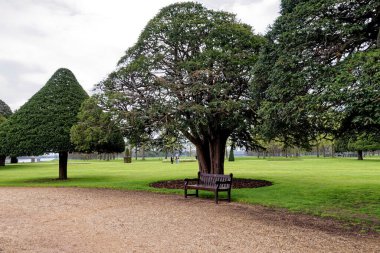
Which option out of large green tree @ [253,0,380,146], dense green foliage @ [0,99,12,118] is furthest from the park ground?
dense green foliage @ [0,99,12,118]

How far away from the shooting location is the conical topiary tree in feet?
70.3

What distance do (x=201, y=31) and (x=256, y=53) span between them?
9.57 feet

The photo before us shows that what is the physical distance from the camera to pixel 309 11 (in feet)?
29.8

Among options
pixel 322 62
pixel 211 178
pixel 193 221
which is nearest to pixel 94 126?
pixel 211 178

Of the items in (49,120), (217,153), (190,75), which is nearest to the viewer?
(190,75)

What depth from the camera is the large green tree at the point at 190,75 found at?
15562mm

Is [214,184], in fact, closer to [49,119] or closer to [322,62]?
[322,62]

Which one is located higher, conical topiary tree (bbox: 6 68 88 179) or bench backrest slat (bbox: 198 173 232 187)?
conical topiary tree (bbox: 6 68 88 179)

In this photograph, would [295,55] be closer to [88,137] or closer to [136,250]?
[136,250]

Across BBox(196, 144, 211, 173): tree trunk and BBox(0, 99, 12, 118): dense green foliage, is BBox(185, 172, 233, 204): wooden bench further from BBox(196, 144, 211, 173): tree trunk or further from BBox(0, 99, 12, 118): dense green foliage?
BBox(0, 99, 12, 118): dense green foliage

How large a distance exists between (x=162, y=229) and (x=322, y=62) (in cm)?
591

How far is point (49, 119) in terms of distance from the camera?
22.3m

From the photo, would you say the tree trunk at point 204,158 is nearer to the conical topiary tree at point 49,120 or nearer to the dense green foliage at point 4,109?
the conical topiary tree at point 49,120

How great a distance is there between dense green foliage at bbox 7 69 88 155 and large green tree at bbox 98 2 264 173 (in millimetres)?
5718
